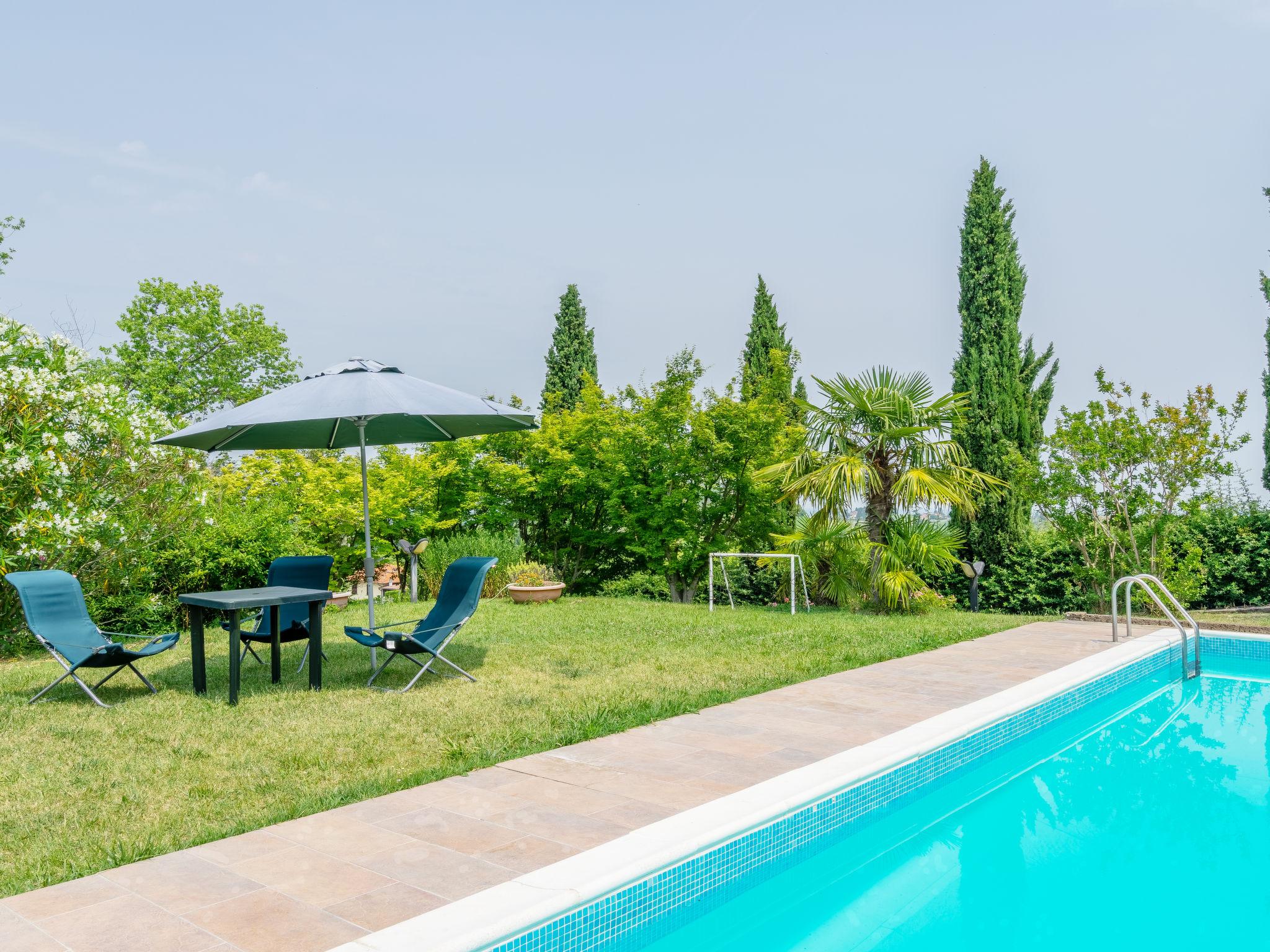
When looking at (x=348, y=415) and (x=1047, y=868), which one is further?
(x=348, y=415)

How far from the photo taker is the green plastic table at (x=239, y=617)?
5.83 meters

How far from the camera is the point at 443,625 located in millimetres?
6543

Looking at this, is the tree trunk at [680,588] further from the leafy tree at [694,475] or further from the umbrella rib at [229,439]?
the umbrella rib at [229,439]

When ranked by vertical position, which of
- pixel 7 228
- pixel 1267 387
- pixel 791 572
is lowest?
pixel 791 572

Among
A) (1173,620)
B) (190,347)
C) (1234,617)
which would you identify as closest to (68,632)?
(1173,620)

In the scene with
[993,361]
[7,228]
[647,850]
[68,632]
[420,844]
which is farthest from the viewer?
[7,228]

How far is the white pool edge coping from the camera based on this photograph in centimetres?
245

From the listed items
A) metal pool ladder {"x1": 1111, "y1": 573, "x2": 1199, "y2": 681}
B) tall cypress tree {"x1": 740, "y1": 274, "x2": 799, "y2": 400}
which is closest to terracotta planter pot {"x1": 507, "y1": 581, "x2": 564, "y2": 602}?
metal pool ladder {"x1": 1111, "y1": 573, "x2": 1199, "y2": 681}

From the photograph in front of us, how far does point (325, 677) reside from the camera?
697 cm

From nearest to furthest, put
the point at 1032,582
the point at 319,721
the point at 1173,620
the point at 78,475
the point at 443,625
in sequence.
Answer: the point at 319,721
the point at 443,625
the point at 1173,620
the point at 78,475
the point at 1032,582

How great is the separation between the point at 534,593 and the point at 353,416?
6.84 metres

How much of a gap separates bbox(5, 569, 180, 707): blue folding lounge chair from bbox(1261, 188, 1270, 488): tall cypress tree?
51.0ft

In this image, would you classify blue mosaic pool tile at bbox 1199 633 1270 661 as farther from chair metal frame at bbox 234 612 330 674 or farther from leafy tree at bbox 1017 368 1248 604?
chair metal frame at bbox 234 612 330 674

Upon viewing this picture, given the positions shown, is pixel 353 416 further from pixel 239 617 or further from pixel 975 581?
pixel 975 581
